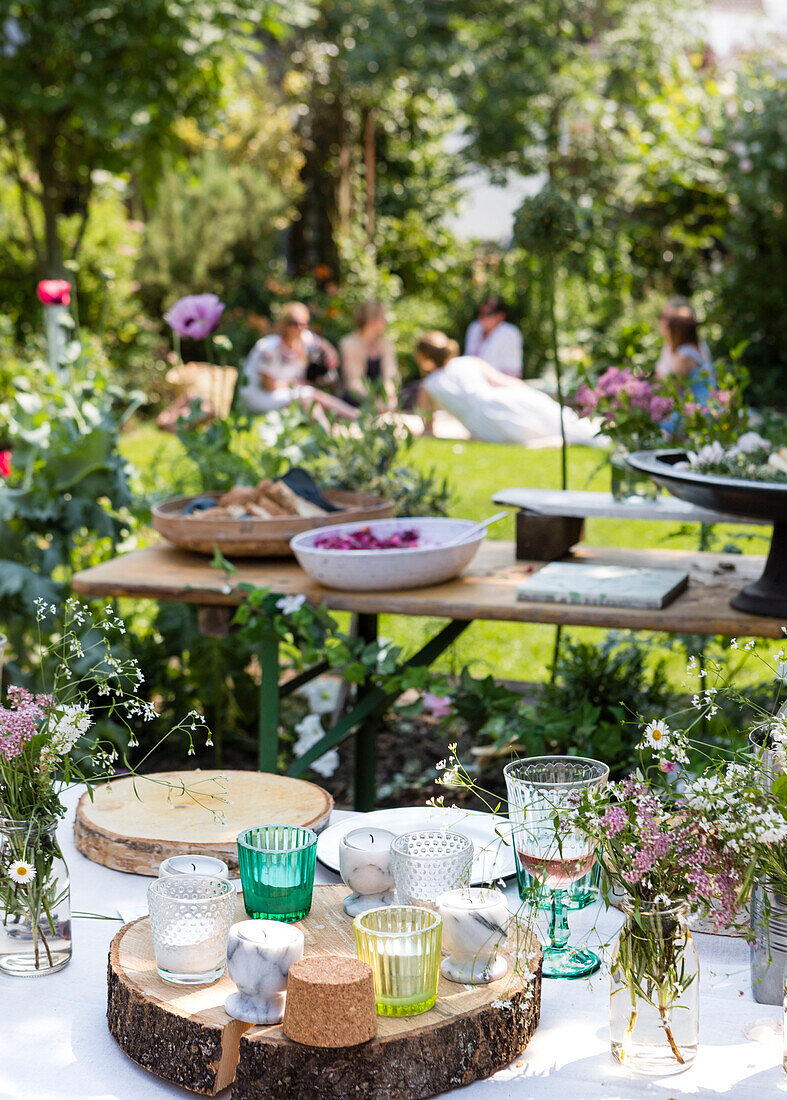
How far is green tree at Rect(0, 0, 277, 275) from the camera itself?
23.4 feet

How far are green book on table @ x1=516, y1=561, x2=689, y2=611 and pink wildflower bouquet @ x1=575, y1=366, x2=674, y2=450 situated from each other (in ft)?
1.00

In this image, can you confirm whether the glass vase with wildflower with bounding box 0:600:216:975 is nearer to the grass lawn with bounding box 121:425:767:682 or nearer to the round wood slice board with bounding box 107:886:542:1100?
the round wood slice board with bounding box 107:886:542:1100

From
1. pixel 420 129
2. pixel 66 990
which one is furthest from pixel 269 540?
pixel 420 129

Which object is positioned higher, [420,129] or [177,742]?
[420,129]

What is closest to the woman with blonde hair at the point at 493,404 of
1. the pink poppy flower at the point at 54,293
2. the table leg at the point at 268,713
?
the pink poppy flower at the point at 54,293

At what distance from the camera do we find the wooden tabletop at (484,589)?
2324 millimetres

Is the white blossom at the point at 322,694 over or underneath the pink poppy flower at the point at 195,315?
underneath

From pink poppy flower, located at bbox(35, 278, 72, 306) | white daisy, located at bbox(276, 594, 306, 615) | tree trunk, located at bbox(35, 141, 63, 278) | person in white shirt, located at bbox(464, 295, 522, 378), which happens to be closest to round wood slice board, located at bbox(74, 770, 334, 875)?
white daisy, located at bbox(276, 594, 306, 615)

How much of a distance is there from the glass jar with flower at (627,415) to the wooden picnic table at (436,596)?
0.64ft

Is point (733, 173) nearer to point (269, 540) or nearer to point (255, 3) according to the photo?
point (255, 3)

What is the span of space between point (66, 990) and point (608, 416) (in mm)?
1882

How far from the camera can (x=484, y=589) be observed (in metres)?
2.49

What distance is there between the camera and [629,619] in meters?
2.31

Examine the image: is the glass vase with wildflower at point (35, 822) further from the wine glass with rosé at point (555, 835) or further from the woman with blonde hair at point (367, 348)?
the woman with blonde hair at point (367, 348)
